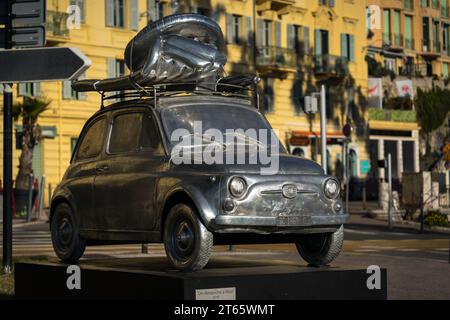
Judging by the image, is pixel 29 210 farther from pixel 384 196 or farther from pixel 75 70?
pixel 75 70

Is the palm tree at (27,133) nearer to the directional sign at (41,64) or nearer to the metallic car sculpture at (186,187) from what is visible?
the directional sign at (41,64)

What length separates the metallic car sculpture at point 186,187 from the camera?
909 cm

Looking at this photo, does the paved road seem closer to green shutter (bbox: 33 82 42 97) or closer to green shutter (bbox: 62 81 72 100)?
green shutter (bbox: 33 82 42 97)

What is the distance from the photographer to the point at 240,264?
33.6ft

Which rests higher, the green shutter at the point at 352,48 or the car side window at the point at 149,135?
the green shutter at the point at 352,48

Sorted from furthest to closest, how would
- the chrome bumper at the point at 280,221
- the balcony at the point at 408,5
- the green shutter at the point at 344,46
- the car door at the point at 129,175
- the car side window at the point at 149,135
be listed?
the balcony at the point at 408,5 → the green shutter at the point at 344,46 → the car side window at the point at 149,135 → the car door at the point at 129,175 → the chrome bumper at the point at 280,221

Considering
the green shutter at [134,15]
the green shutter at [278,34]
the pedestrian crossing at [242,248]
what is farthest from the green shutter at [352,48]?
the pedestrian crossing at [242,248]

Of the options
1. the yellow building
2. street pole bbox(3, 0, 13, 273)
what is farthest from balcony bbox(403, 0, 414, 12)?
street pole bbox(3, 0, 13, 273)

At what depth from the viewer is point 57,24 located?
47719 mm

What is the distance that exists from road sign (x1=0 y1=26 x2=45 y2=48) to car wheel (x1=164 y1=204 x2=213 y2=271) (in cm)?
429

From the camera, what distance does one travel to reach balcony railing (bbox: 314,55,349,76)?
6456cm

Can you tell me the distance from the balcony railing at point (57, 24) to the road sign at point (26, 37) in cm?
3425

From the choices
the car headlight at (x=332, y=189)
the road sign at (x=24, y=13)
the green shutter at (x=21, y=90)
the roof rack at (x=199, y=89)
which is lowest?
the car headlight at (x=332, y=189)

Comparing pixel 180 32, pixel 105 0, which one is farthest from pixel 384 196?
pixel 180 32
